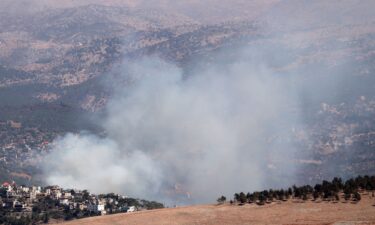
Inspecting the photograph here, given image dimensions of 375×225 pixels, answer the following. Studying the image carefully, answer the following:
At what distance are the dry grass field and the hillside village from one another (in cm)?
5278

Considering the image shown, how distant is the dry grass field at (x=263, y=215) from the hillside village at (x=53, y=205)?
173 ft

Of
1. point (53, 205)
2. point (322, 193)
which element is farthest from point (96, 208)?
point (322, 193)

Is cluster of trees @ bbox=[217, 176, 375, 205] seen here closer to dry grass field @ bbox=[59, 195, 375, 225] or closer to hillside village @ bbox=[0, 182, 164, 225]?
dry grass field @ bbox=[59, 195, 375, 225]

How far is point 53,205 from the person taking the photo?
15900cm

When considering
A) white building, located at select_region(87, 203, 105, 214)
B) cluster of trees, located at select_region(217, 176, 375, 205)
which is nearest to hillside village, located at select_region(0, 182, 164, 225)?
white building, located at select_region(87, 203, 105, 214)

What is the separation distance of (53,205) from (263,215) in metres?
83.0

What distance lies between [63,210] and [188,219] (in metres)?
70.0

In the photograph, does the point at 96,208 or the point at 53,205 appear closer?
the point at 96,208

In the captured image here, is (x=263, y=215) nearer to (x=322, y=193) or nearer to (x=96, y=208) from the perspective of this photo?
(x=322, y=193)

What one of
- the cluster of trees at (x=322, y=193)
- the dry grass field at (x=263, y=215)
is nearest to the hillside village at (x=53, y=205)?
the dry grass field at (x=263, y=215)

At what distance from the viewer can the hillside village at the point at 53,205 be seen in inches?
5768

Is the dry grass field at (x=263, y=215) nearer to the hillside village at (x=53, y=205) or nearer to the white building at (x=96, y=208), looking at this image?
the hillside village at (x=53, y=205)

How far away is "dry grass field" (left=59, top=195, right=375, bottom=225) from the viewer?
7831 cm

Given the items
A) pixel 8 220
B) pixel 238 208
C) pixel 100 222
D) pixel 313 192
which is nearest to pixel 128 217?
pixel 100 222
